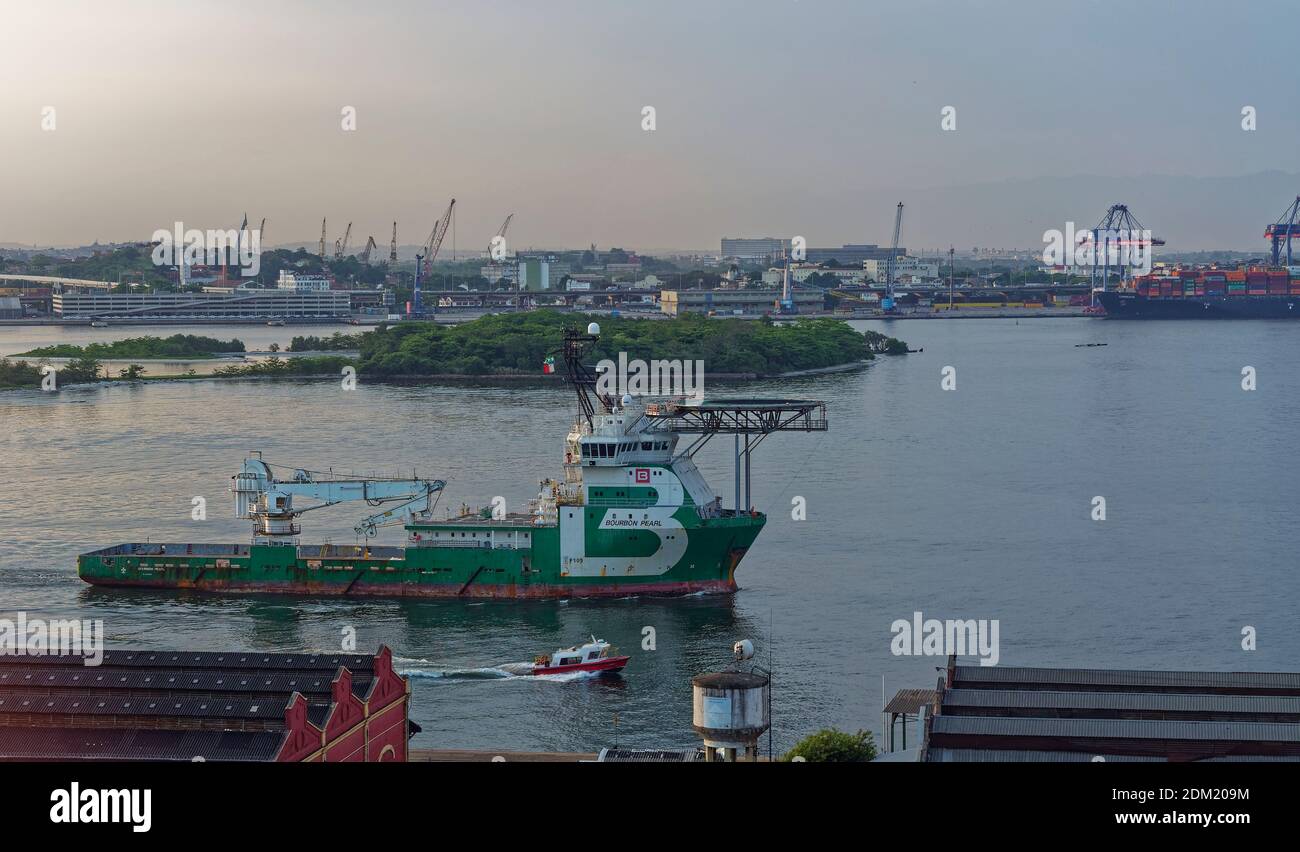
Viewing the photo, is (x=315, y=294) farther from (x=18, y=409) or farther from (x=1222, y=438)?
(x=1222, y=438)

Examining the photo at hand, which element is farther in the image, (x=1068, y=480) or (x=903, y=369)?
(x=903, y=369)

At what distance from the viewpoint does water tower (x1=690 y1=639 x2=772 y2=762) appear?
41.7 ft

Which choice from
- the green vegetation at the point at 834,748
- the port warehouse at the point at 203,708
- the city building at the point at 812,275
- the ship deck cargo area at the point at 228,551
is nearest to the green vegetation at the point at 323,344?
the ship deck cargo area at the point at 228,551

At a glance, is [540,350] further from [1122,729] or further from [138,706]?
[1122,729]

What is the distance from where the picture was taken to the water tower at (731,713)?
41.7ft

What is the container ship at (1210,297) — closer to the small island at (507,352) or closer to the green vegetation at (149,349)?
the small island at (507,352)

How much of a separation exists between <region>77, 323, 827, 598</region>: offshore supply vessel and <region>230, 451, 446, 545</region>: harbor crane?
25 millimetres

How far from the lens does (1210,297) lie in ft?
386

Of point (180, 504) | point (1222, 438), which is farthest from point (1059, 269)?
point (180, 504)

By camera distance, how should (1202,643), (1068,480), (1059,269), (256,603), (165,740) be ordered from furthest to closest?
(1059,269) < (1068,480) < (256,603) < (1202,643) < (165,740)

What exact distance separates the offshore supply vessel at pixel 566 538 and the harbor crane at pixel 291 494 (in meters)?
0.02

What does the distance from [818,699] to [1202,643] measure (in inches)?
226
